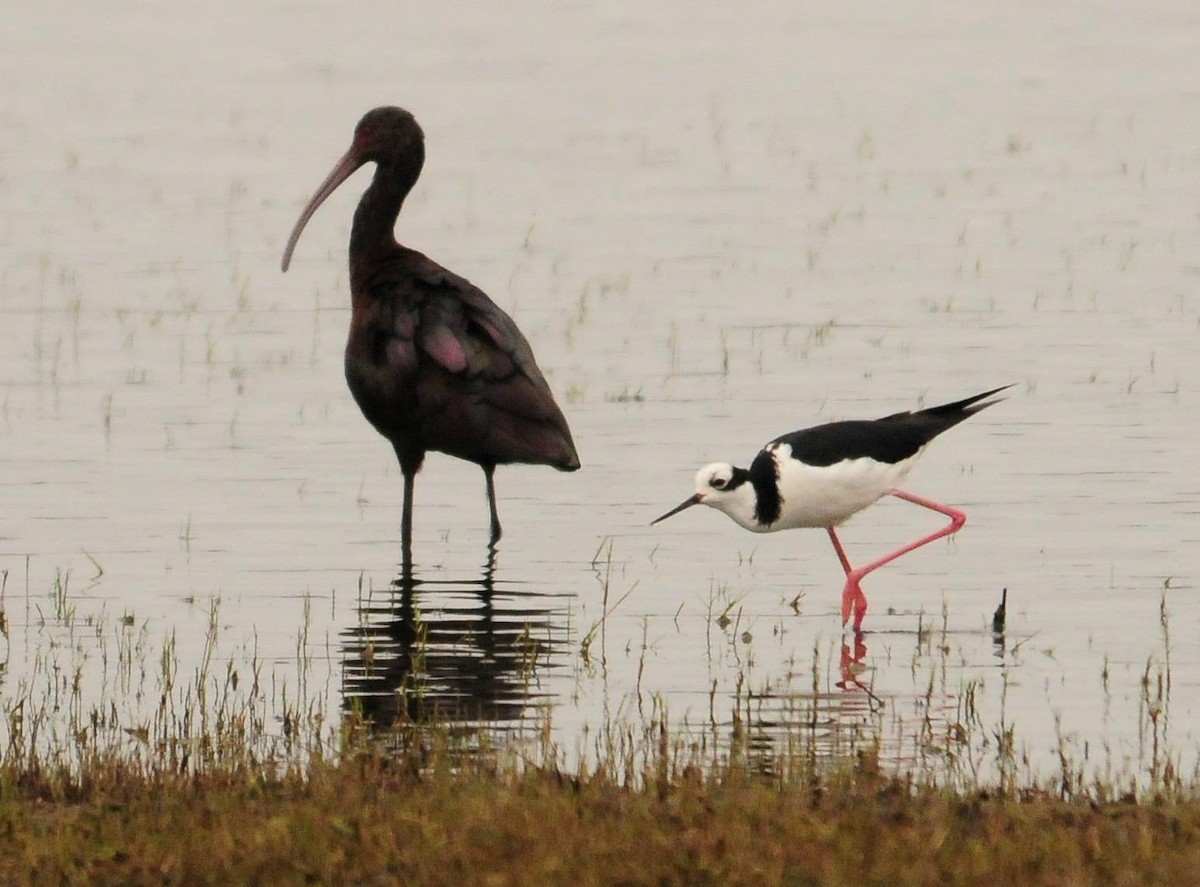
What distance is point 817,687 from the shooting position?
9.49 metres

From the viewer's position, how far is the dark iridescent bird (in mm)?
11961

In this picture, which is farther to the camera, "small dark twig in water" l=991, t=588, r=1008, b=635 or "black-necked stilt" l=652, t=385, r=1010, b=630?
"black-necked stilt" l=652, t=385, r=1010, b=630

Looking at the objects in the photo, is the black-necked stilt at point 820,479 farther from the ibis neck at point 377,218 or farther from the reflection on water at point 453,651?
the ibis neck at point 377,218

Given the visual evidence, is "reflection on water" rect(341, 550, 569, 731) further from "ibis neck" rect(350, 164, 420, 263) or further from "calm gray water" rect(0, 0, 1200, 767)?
"ibis neck" rect(350, 164, 420, 263)

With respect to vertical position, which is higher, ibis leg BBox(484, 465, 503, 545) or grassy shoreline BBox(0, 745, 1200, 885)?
ibis leg BBox(484, 465, 503, 545)

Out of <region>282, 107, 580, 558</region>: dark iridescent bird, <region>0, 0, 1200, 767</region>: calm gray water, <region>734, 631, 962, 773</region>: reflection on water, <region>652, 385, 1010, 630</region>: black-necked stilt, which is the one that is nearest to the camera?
<region>734, 631, 962, 773</region>: reflection on water

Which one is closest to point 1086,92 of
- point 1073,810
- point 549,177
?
point 549,177

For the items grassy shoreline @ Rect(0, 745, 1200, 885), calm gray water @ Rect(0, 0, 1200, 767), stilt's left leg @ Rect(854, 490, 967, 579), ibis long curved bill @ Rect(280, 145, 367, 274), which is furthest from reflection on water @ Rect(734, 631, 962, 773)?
ibis long curved bill @ Rect(280, 145, 367, 274)

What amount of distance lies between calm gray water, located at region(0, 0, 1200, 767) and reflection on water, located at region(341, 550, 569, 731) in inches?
1.3

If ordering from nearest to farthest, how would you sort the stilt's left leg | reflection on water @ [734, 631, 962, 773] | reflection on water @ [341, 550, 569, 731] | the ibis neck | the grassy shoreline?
1. the grassy shoreline
2. reflection on water @ [734, 631, 962, 773]
3. reflection on water @ [341, 550, 569, 731]
4. the stilt's left leg
5. the ibis neck

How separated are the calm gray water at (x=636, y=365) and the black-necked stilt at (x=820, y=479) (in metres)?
0.37

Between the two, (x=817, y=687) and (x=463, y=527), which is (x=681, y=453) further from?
(x=817, y=687)

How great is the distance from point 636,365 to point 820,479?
227 inches

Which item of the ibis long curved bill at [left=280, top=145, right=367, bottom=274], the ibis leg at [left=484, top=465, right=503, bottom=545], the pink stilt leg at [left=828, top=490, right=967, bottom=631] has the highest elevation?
the ibis long curved bill at [left=280, top=145, right=367, bottom=274]
